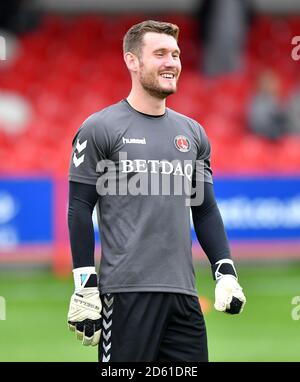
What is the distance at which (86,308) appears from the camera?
5566 mm

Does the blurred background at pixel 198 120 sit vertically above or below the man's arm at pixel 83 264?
above

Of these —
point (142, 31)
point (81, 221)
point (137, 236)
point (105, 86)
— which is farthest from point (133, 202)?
point (105, 86)

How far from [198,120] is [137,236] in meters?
14.2

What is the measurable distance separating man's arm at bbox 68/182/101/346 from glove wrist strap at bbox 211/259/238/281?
0.70 m

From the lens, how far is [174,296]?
Answer: 571 cm

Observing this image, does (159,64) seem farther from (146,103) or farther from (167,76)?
(146,103)

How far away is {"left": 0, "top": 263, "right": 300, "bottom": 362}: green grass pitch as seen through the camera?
401 inches

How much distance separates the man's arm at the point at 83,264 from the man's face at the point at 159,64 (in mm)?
629

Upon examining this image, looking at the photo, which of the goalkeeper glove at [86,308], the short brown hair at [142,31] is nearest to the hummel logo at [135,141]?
the short brown hair at [142,31]

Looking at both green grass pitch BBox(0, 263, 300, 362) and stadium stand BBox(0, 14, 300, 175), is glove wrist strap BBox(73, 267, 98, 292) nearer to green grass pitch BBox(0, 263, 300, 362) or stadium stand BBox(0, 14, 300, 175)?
green grass pitch BBox(0, 263, 300, 362)

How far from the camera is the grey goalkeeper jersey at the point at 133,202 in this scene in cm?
565

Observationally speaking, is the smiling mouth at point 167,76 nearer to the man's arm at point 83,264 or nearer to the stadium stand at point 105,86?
the man's arm at point 83,264

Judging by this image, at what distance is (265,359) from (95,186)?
4.57m

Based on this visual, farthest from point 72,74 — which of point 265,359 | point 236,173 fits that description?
point 265,359
